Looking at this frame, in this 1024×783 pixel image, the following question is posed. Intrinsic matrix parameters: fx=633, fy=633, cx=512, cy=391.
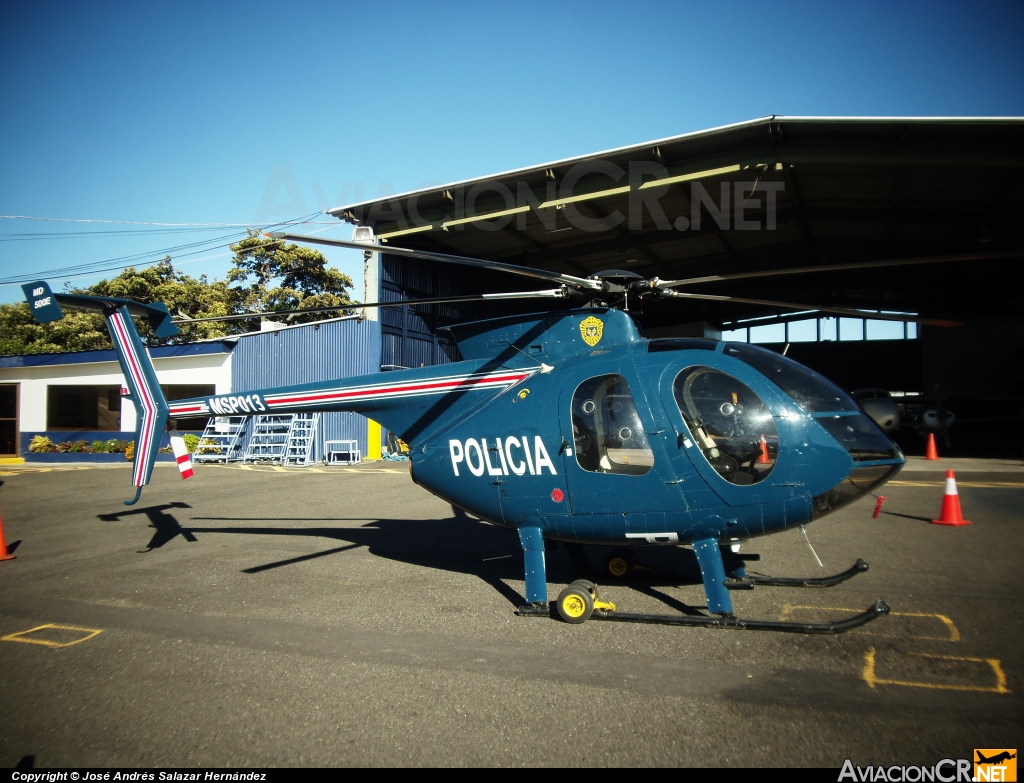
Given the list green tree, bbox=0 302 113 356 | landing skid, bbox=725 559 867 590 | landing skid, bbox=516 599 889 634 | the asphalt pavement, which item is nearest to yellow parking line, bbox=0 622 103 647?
the asphalt pavement

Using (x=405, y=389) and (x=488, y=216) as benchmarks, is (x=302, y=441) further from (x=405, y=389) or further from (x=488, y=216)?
(x=405, y=389)

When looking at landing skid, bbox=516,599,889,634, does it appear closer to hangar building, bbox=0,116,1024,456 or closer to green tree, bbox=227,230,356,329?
hangar building, bbox=0,116,1024,456

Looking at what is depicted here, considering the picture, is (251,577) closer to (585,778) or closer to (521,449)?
(521,449)

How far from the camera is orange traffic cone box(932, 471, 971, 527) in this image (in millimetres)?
9125

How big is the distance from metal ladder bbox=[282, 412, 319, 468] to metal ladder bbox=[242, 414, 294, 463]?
171mm

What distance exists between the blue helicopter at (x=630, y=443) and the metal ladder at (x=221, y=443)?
1768cm

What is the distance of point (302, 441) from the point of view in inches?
879

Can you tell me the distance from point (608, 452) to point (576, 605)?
138cm

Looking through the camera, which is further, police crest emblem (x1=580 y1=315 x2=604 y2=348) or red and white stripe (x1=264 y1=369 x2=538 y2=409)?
red and white stripe (x1=264 y1=369 x2=538 y2=409)

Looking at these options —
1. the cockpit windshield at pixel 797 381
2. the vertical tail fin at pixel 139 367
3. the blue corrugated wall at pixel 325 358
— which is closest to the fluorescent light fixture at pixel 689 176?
the blue corrugated wall at pixel 325 358

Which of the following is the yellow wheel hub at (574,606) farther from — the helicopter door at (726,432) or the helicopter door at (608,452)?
the helicopter door at (726,432)

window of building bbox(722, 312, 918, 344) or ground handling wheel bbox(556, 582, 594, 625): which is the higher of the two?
window of building bbox(722, 312, 918, 344)

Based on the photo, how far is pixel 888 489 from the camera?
12750 mm

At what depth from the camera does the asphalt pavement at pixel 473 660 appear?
11.6 feet
